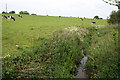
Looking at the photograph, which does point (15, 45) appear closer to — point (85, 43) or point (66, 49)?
point (66, 49)

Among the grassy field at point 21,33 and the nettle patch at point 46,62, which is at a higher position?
the grassy field at point 21,33

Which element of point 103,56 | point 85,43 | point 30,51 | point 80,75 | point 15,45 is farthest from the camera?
point 85,43

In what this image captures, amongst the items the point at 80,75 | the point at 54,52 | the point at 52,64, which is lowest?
the point at 80,75

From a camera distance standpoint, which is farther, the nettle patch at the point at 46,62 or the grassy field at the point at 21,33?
the grassy field at the point at 21,33

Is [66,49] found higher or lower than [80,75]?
higher

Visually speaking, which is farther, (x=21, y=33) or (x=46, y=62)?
(x=21, y=33)

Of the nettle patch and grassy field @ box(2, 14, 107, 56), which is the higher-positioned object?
grassy field @ box(2, 14, 107, 56)

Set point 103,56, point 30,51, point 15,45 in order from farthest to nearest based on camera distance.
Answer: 1. point 15,45
2. point 30,51
3. point 103,56

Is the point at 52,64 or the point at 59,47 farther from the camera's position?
the point at 59,47

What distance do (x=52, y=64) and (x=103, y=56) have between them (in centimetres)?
341

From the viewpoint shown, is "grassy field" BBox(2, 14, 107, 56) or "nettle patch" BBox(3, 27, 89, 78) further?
"grassy field" BBox(2, 14, 107, 56)

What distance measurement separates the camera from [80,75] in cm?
901

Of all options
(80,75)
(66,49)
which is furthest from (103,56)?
(66,49)

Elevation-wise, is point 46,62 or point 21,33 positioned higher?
point 21,33
